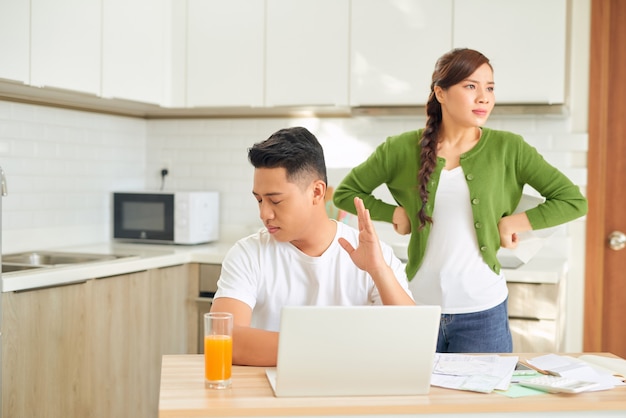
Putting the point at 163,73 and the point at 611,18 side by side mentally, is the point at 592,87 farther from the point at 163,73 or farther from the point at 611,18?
the point at 163,73

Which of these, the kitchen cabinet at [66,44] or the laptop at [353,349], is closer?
the laptop at [353,349]

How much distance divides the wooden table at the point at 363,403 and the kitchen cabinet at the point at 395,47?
220cm

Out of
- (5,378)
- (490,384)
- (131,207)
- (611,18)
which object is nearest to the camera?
(490,384)

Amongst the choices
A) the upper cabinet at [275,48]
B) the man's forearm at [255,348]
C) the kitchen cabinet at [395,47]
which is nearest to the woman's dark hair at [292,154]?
the man's forearm at [255,348]

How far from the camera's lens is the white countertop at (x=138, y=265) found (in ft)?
8.98

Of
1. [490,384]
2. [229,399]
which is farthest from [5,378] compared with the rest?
[490,384]

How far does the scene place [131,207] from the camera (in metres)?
4.06

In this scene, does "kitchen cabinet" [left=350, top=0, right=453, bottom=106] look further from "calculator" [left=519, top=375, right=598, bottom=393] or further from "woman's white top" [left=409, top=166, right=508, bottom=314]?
"calculator" [left=519, top=375, right=598, bottom=393]

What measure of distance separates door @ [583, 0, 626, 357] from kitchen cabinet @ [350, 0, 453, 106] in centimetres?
75

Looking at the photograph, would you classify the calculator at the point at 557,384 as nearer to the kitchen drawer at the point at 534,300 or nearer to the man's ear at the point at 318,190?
the man's ear at the point at 318,190

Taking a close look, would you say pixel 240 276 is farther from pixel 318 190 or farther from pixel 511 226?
pixel 511 226

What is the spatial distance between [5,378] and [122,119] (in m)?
1.90

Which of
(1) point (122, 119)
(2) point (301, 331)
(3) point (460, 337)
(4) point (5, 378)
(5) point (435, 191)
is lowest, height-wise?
(4) point (5, 378)

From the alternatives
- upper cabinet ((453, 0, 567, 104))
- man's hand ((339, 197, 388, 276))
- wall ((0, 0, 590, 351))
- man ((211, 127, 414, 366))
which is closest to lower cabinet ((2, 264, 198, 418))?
wall ((0, 0, 590, 351))
